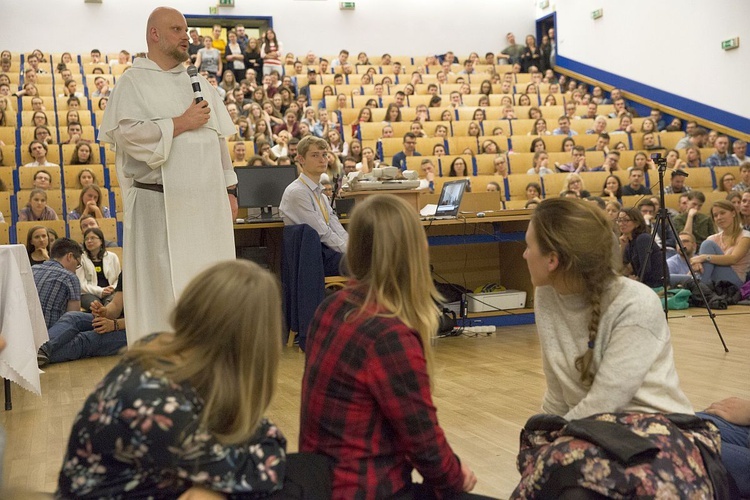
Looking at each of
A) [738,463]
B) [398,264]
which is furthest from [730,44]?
[398,264]

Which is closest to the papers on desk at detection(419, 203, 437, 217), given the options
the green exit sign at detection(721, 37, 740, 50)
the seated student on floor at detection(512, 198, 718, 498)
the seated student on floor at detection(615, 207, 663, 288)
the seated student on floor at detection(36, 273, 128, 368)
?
the seated student on floor at detection(615, 207, 663, 288)

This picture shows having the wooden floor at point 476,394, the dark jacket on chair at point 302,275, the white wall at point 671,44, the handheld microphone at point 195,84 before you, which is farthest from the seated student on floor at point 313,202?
the white wall at point 671,44

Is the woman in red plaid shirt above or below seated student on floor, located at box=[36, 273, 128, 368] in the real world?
above

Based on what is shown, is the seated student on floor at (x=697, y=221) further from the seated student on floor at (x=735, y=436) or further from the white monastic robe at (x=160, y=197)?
the seated student on floor at (x=735, y=436)

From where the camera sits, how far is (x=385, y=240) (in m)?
1.36

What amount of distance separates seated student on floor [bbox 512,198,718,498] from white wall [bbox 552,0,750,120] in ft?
32.4

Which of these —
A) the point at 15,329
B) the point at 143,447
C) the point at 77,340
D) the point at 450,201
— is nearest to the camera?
the point at 143,447

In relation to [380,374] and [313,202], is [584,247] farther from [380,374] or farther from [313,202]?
[313,202]

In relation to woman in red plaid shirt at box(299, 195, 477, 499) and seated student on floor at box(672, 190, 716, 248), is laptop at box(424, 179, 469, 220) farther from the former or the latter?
woman in red plaid shirt at box(299, 195, 477, 499)

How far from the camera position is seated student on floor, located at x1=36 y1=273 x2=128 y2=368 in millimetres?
4594

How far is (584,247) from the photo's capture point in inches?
61.9

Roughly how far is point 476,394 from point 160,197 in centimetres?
146

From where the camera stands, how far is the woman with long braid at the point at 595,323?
1529 mm

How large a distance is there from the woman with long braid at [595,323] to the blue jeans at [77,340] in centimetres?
362
